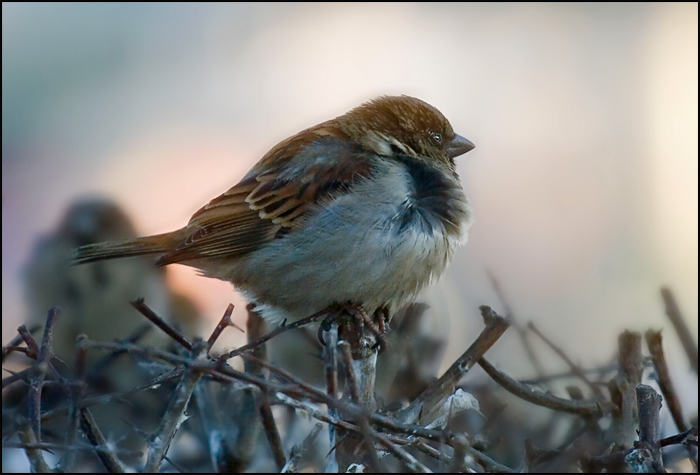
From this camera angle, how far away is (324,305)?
3.09 m

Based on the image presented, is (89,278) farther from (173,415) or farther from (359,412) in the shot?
(359,412)

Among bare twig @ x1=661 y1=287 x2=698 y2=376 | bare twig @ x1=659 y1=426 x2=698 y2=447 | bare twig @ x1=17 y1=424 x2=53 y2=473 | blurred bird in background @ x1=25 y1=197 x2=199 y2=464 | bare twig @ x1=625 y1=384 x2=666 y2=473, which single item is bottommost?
blurred bird in background @ x1=25 y1=197 x2=199 y2=464

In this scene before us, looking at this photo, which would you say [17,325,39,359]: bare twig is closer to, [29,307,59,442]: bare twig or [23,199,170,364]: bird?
[29,307,59,442]: bare twig

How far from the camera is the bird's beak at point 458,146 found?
3.58 m

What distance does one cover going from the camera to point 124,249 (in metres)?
3.55

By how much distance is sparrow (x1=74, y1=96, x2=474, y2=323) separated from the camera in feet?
9.82

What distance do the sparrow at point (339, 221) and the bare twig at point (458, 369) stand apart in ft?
3.62

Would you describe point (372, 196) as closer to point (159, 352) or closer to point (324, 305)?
point (324, 305)

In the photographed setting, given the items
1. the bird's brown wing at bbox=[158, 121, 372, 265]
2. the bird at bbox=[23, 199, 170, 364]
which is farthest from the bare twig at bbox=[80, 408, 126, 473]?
the bird at bbox=[23, 199, 170, 364]

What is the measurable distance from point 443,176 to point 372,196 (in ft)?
1.38

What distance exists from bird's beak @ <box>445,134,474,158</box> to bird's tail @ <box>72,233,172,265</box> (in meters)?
1.36

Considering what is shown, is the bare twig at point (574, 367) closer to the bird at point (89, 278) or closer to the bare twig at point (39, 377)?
the bare twig at point (39, 377)

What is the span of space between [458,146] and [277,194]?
89cm

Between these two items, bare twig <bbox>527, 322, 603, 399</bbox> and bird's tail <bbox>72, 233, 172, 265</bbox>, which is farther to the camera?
bird's tail <bbox>72, 233, 172, 265</bbox>
